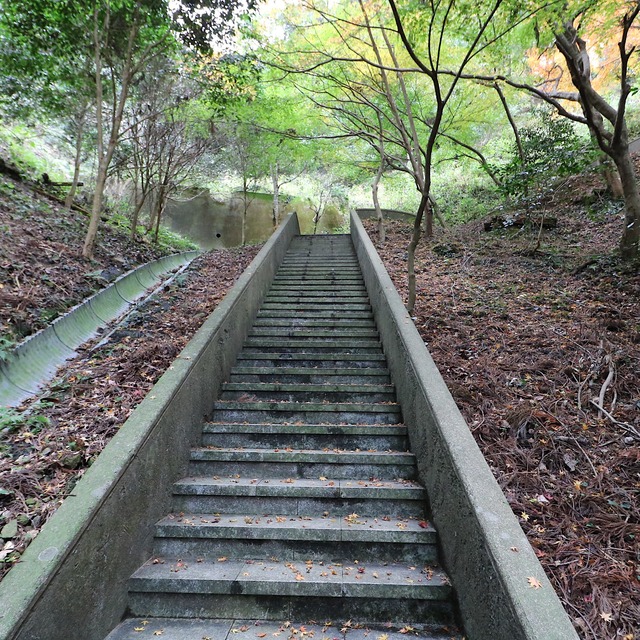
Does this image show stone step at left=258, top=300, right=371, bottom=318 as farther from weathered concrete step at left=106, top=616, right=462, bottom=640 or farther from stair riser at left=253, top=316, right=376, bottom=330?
weathered concrete step at left=106, top=616, right=462, bottom=640

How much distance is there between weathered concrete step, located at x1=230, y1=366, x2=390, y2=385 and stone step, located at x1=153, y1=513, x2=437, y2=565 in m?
2.09

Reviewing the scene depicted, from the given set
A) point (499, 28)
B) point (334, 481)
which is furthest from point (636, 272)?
point (334, 481)

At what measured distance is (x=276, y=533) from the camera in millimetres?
3037

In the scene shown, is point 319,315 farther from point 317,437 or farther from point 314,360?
point 317,437

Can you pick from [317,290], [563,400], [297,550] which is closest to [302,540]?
[297,550]

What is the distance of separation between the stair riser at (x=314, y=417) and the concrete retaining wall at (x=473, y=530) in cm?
28

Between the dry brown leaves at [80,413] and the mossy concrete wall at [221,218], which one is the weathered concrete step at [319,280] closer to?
the dry brown leaves at [80,413]

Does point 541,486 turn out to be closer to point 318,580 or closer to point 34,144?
point 318,580

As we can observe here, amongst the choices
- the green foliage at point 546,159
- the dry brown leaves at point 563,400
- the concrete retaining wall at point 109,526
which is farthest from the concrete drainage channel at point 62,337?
the green foliage at point 546,159

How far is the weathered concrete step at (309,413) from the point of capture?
14.4 ft

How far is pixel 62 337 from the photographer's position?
591 cm

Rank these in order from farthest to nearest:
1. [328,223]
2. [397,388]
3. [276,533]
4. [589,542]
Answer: [328,223], [397,388], [276,533], [589,542]

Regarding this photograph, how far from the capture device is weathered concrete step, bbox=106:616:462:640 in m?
2.47

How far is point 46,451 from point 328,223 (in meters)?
19.9
